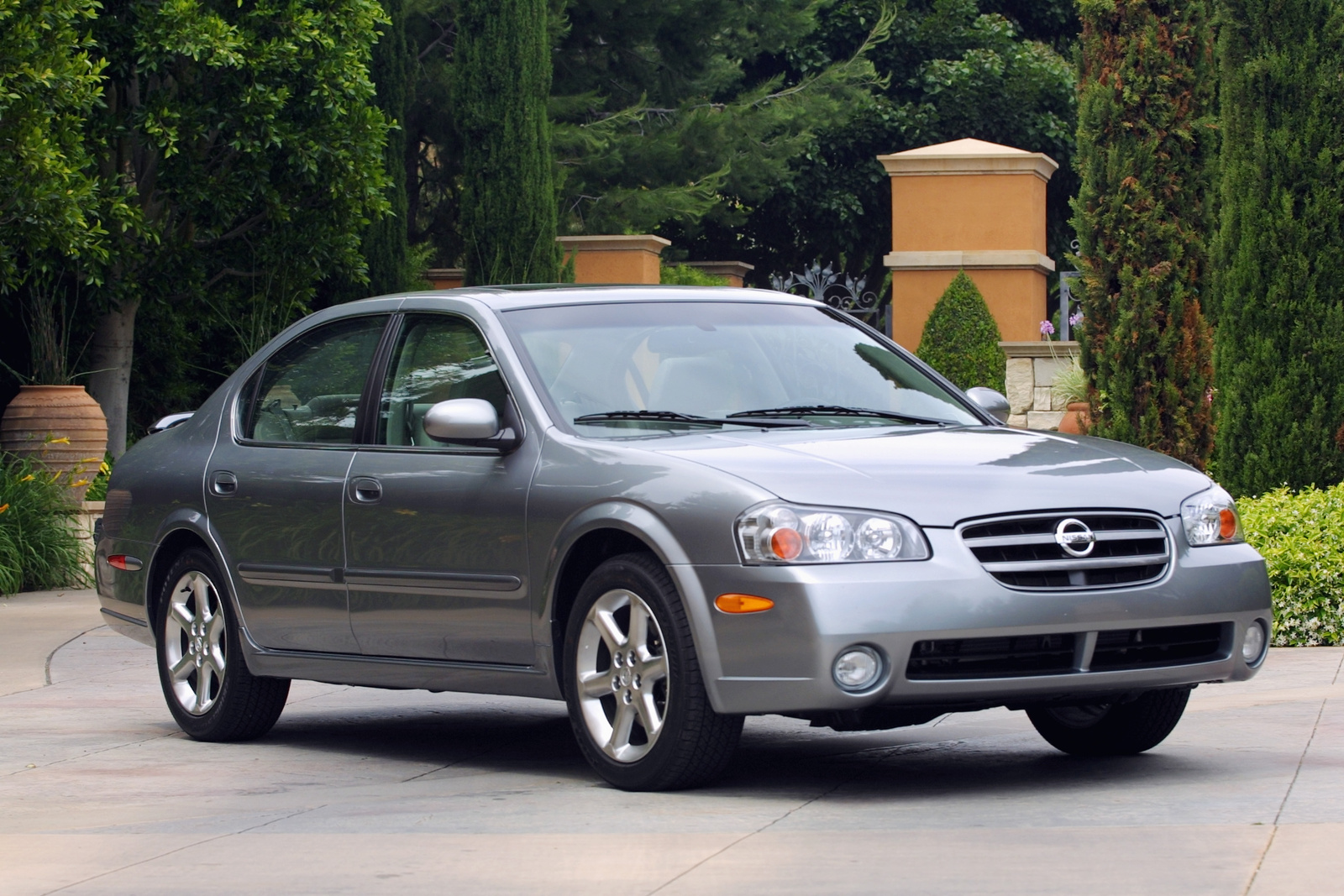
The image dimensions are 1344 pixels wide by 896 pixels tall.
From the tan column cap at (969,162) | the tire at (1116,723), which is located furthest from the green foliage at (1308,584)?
the tan column cap at (969,162)

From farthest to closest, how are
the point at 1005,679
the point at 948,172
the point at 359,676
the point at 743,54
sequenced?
the point at 743,54, the point at 948,172, the point at 359,676, the point at 1005,679

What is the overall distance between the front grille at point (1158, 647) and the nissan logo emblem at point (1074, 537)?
254 mm

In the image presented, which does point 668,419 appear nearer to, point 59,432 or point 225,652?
point 225,652

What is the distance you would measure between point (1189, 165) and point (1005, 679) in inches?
373

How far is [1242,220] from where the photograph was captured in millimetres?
13031

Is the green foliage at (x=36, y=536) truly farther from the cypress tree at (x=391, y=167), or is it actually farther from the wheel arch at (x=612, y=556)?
the wheel arch at (x=612, y=556)

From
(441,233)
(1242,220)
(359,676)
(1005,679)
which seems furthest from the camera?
(441,233)

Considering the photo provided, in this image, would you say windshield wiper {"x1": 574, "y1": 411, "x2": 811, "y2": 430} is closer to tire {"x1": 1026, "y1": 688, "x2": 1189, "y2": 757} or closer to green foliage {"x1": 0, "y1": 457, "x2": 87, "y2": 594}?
tire {"x1": 1026, "y1": 688, "x2": 1189, "y2": 757}

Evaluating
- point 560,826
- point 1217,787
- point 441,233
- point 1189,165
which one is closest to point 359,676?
point 560,826

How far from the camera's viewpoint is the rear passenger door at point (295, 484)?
7648mm

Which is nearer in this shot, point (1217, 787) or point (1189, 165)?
point (1217, 787)

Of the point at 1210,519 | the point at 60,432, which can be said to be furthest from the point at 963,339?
the point at 1210,519

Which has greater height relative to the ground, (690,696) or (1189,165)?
(1189,165)

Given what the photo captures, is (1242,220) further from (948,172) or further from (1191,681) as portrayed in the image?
(948,172)
